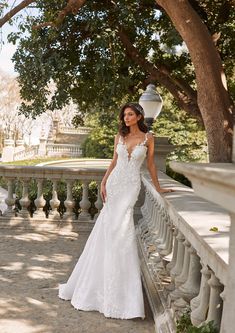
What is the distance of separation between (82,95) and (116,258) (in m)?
8.13

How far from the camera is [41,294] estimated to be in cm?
459

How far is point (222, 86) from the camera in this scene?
7199mm

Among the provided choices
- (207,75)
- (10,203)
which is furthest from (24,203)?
(207,75)

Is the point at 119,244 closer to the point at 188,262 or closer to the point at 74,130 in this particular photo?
the point at 188,262

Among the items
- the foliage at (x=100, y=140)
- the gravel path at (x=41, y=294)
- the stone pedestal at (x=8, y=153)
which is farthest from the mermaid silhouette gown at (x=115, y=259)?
the stone pedestal at (x=8, y=153)

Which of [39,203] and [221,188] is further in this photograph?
[39,203]

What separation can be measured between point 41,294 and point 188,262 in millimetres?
2205

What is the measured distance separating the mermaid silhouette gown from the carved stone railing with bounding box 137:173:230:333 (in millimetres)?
245

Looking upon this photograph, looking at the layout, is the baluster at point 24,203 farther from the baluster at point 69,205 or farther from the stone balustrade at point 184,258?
the stone balustrade at point 184,258

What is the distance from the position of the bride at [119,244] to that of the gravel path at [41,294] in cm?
14

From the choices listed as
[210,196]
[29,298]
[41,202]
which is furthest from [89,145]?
[210,196]

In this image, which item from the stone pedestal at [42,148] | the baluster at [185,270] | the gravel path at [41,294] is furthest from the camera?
the stone pedestal at [42,148]

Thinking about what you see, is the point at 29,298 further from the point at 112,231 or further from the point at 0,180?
the point at 0,180

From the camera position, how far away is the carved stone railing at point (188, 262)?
2.14 m
